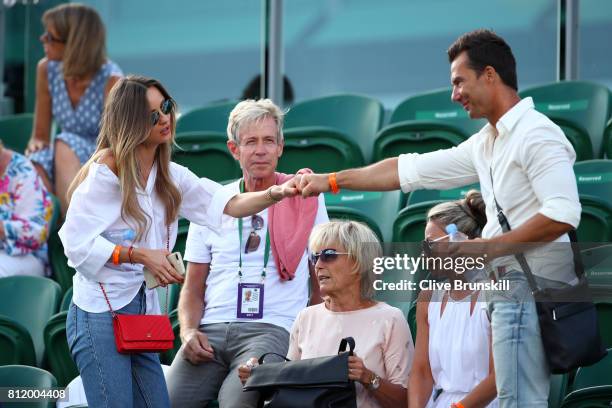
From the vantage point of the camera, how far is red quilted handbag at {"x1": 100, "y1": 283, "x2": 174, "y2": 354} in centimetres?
423

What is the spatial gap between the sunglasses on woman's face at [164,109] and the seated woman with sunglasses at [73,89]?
2.99m

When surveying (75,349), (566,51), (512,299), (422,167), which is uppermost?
(566,51)

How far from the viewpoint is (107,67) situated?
768cm

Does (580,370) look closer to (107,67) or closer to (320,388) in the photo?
(320,388)

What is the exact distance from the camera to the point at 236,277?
5324 mm

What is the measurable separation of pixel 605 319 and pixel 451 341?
93 cm

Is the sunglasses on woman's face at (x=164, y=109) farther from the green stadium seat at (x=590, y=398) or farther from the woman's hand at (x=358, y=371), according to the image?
the green stadium seat at (x=590, y=398)

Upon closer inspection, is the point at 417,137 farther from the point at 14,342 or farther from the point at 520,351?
the point at 520,351

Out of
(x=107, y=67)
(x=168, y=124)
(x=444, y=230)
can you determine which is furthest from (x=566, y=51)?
(x=168, y=124)

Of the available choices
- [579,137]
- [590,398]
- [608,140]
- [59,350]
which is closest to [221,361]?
[59,350]

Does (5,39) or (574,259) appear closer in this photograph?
(574,259)

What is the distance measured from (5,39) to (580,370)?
6.50 meters

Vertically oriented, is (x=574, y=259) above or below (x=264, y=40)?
Result: below
